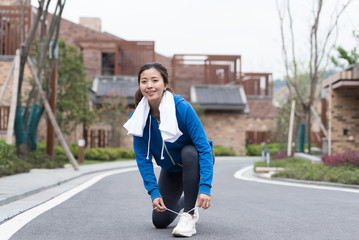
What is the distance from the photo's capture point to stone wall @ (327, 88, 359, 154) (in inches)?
760

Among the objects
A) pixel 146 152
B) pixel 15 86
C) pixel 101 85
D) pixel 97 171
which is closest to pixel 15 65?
pixel 15 86

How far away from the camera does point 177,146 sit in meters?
5.09

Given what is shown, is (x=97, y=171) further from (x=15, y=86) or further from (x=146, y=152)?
(x=146, y=152)

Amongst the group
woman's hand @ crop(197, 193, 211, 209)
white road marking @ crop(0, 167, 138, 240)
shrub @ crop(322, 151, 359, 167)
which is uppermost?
woman's hand @ crop(197, 193, 211, 209)

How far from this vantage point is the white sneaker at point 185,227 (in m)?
4.73

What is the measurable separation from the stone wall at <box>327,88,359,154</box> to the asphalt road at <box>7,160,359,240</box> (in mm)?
10279

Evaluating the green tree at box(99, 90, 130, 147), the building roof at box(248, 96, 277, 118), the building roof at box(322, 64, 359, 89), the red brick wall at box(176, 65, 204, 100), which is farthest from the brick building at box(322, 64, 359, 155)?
the building roof at box(248, 96, 277, 118)

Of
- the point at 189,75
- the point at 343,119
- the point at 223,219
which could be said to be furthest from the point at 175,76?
the point at 223,219

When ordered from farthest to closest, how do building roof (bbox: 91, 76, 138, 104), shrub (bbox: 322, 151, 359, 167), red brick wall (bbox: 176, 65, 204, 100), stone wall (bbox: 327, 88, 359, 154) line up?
1. red brick wall (bbox: 176, 65, 204, 100)
2. building roof (bbox: 91, 76, 138, 104)
3. stone wall (bbox: 327, 88, 359, 154)
4. shrub (bbox: 322, 151, 359, 167)

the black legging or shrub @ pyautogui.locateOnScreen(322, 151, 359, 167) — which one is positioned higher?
the black legging

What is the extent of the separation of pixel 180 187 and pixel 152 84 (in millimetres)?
1136

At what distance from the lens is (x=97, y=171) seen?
701 inches

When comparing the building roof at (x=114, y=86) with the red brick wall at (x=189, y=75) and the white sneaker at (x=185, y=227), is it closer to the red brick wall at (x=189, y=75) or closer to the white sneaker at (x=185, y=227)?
the red brick wall at (x=189, y=75)

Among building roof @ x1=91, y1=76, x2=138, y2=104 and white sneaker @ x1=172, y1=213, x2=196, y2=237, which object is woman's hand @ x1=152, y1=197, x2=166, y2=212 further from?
building roof @ x1=91, y1=76, x2=138, y2=104
